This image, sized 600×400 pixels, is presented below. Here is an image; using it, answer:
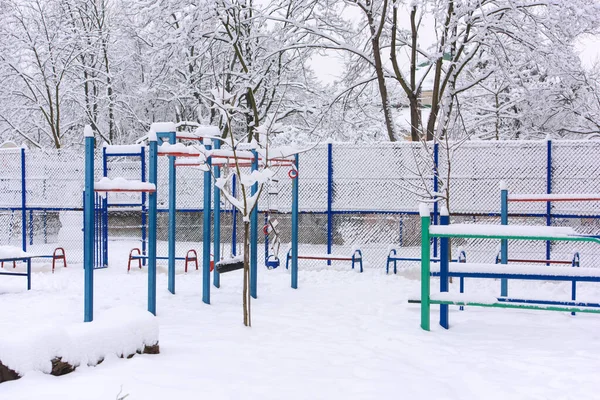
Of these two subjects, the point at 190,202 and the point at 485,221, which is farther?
the point at 190,202

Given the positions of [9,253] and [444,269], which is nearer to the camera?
[444,269]

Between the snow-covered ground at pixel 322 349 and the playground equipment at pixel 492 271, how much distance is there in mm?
295

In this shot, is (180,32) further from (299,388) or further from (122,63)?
(299,388)

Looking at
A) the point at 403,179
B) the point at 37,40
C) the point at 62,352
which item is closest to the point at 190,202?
the point at 403,179

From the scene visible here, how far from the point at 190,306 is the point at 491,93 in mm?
15738

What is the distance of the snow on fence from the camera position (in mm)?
9344

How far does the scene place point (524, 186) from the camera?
959cm

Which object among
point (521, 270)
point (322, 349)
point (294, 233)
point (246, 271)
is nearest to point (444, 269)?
point (521, 270)

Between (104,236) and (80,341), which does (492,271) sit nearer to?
(80,341)

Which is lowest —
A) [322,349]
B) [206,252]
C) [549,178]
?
[322,349]

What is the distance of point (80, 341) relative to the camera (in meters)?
3.63

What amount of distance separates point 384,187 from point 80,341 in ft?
23.7

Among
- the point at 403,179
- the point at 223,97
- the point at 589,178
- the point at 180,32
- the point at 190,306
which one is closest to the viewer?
the point at 223,97

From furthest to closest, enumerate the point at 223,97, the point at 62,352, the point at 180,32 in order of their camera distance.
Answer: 1. the point at 180,32
2. the point at 223,97
3. the point at 62,352
